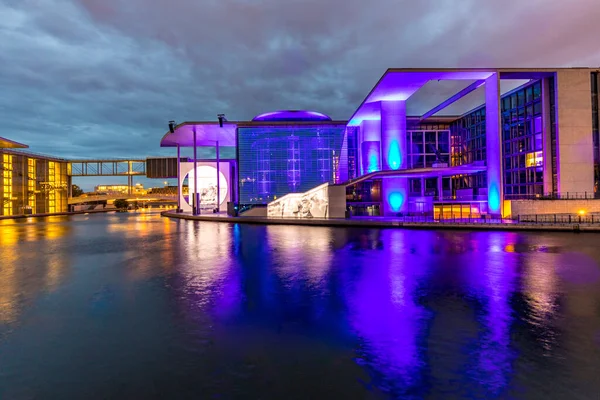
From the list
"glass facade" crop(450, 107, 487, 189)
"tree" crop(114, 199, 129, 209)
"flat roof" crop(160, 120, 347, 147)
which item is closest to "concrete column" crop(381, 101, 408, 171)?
"flat roof" crop(160, 120, 347, 147)

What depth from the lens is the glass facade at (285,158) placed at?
44.6 m

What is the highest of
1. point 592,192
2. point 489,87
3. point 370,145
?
point 489,87

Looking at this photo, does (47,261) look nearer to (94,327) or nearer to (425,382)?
(94,327)

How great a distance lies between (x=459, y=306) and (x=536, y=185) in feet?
129

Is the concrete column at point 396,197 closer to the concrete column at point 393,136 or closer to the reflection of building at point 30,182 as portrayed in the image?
the concrete column at point 393,136

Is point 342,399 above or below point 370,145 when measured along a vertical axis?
below

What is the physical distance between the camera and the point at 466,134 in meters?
53.2

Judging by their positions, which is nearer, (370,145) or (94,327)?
(94,327)

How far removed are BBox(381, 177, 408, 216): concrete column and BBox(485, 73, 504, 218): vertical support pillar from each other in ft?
26.2

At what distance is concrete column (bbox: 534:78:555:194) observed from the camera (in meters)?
31.9

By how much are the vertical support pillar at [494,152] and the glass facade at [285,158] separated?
18731 millimetres

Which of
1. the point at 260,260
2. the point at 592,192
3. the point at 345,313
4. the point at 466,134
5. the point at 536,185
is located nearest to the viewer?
the point at 345,313

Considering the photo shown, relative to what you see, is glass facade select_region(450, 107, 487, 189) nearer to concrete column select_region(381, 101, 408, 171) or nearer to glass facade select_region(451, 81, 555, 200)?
glass facade select_region(451, 81, 555, 200)

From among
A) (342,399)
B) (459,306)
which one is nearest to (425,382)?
(342,399)
